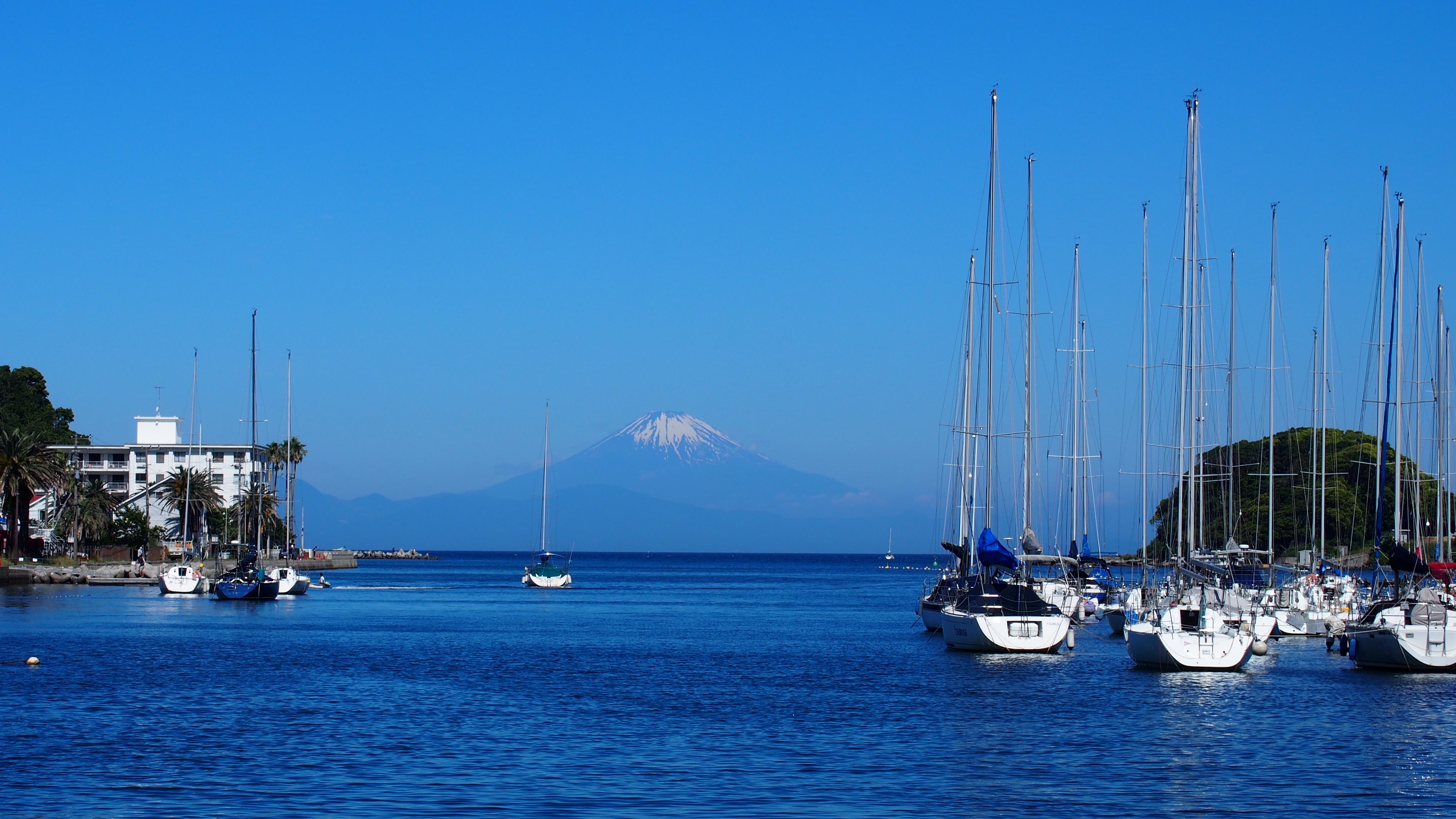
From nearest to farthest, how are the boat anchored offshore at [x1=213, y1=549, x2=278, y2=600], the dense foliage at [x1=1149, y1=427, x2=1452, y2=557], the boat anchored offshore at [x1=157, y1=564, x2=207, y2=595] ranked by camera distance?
the dense foliage at [x1=1149, y1=427, x2=1452, y2=557] < the boat anchored offshore at [x1=213, y1=549, x2=278, y2=600] < the boat anchored offshore at [x1=157, y1=564, x2=207, y2=595]

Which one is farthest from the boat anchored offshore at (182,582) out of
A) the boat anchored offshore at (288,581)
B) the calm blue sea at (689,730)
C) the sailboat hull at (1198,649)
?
the sailboat hull at (1198,649)

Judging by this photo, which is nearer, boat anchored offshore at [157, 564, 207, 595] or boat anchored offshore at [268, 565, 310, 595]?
boat anchored offshore at [157, 564, 207, 595]

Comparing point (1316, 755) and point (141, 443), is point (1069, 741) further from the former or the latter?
point (141, 443)

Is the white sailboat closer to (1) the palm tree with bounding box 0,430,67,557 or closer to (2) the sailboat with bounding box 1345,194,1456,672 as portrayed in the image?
(2) the sailboat with bounding box 1345,194,1456,672

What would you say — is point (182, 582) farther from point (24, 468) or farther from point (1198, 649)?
point (1198, 649)

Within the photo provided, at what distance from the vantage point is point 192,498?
5054 inches

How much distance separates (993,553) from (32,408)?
379ft

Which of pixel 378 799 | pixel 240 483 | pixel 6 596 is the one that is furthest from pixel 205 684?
pixel 240 483

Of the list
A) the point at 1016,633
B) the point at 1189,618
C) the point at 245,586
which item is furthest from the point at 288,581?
the point at 1189,618

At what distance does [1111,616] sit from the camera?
201ft

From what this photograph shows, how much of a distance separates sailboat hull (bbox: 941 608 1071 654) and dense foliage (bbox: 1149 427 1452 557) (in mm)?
11696

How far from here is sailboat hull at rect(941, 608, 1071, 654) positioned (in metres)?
46.3

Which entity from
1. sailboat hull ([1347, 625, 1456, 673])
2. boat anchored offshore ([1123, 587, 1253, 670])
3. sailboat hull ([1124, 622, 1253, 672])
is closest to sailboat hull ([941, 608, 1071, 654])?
boat anchored offshore ([1123, 587, 1253, 670])

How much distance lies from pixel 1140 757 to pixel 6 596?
75.2m
